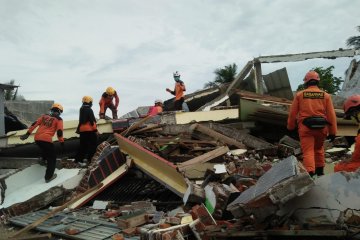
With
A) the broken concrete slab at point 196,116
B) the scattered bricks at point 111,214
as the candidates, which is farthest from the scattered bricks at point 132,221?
the broken concrete slab at point 196,116

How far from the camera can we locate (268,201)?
10.5 ft

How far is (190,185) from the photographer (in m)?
4.76

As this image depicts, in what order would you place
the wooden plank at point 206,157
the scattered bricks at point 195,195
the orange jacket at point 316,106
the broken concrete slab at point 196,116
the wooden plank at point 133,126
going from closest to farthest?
1. the scattered bricks at point 195,195
2. the orange jacket at point 316,106
3. the wooden plank at point 206,157
4. the wooden plank at point 133,126
5. the broken concrete slab at point 196,116

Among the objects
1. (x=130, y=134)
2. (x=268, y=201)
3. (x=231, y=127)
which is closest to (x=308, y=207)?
(x=268, y=201)

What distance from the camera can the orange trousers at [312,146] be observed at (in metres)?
4.90

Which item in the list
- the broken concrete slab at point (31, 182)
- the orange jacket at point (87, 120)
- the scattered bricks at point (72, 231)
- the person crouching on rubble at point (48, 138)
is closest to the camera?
the scattered bricks at point (72, 231)

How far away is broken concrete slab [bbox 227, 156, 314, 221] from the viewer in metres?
3.11

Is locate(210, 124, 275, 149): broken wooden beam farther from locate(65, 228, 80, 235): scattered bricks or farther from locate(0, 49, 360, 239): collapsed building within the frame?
locate(65, 228, 80, 235): scattered bricks

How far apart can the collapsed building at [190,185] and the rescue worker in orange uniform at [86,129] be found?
15.7 inches

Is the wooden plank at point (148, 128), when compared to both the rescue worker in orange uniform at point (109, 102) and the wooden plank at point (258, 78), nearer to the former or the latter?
the rescue worker in orange uniform at point (109, 102)

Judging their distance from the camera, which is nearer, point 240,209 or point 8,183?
point 240,209

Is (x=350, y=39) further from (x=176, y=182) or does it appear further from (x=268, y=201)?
(x=268, y=201)

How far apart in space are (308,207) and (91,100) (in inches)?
235

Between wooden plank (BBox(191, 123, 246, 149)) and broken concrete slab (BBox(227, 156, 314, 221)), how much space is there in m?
3.84
